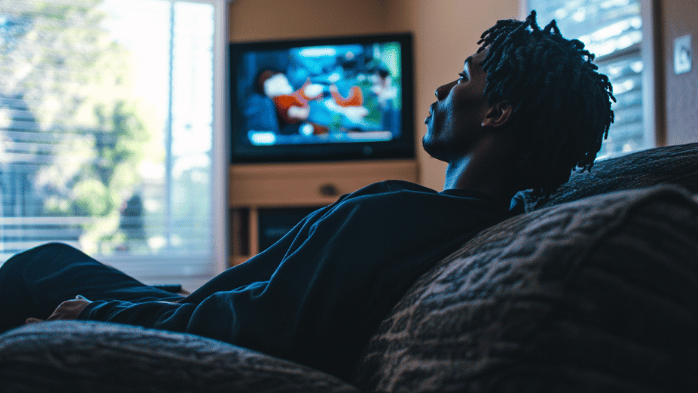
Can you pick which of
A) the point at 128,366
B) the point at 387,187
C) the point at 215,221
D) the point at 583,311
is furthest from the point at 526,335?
the point at 215,221

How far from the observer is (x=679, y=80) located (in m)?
1.55

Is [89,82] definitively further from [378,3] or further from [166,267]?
[378,3]

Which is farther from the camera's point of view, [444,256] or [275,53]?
[275,53]

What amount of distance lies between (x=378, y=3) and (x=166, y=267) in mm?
2544

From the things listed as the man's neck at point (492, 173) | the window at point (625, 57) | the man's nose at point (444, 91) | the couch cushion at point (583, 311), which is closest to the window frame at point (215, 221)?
the window at point (625, 57)

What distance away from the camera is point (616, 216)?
1.27ft

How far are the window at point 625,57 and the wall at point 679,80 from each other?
1.9 inches

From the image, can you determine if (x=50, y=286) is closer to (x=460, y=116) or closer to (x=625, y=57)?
(x=460, y=116)

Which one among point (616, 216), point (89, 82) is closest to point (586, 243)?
point (616, 216)

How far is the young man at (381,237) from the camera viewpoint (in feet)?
2.08

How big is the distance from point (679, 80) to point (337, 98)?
2.12 m

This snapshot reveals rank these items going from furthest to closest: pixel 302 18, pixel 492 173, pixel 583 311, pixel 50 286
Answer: pixel 302 18, pixel 50 286, pixel 492 173, pixel 583 311

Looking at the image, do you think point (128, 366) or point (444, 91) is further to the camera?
point (444, 91)

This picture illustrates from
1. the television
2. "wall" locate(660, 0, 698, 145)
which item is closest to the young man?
"wall" locate(660, 0, 698, 145)
